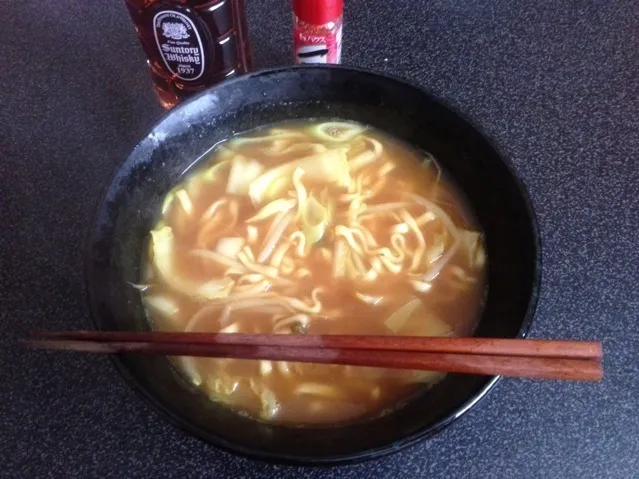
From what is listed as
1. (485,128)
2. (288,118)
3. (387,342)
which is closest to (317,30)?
(288,118)

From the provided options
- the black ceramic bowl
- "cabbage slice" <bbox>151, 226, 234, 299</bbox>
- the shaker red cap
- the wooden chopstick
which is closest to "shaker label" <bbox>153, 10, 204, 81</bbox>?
the black ceramic bowl

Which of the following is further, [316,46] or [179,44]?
[316,46]

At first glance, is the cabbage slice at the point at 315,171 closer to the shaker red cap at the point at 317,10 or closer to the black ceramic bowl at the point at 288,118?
the black ceramic bowl at the point at 288,118

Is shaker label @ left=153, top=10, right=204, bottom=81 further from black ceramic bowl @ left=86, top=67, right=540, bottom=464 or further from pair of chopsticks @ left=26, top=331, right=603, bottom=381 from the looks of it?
pair of chopsticks @ left=26, top=331, right=603, bottom=381

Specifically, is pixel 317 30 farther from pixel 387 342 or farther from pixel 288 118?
pixel 387 342

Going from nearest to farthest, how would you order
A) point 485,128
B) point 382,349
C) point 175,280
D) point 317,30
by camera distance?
point 382,349 → point 175,280 → point 317,30 → point 485,128

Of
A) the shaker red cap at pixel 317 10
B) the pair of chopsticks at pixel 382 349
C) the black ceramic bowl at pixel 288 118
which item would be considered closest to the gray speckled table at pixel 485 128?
Result: the black ceramic bowl at pixel 288 118
